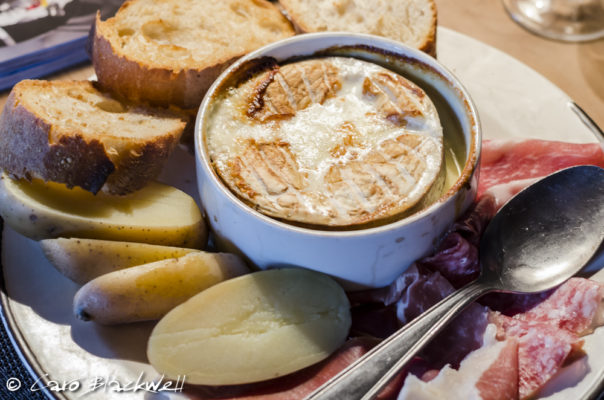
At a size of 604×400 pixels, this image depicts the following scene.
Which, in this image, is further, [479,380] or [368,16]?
[368,16]

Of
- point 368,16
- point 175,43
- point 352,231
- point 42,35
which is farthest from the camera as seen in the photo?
point 42,35

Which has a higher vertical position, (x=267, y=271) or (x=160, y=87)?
(x=160, y=87)

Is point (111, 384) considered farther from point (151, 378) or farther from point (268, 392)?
point (268, 392)

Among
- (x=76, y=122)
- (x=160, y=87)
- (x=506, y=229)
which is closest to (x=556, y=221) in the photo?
(x=506, y=229)

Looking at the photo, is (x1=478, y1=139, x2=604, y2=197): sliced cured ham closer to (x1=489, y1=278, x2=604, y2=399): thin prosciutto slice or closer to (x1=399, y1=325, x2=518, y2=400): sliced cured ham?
(x1=489, y1=278, x2=604, y2=399): thin prosciutto slice

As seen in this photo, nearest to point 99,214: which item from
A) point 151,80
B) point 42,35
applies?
point 151,80

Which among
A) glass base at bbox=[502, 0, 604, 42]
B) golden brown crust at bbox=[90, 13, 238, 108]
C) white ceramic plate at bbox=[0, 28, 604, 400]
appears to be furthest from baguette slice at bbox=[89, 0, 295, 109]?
glass base at bbox=[502, 0, 604, 42]

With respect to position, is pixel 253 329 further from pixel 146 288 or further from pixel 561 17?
pixel 561 17
